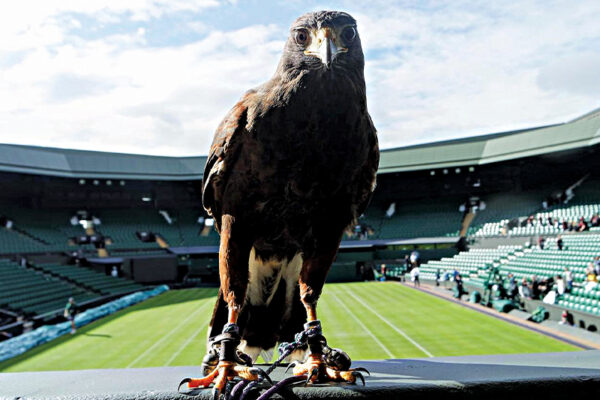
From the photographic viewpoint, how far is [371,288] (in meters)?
22.3

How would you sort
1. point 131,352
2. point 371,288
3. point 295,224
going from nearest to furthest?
point 295,224 < point 131,352 < point 371,288

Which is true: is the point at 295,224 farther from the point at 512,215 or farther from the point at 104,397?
the point at 512,215

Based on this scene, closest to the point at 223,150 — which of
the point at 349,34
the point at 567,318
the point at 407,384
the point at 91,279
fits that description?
the point at 349,34

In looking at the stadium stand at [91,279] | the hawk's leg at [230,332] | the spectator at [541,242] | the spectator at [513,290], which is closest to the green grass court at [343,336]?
the spectator at [513,290]

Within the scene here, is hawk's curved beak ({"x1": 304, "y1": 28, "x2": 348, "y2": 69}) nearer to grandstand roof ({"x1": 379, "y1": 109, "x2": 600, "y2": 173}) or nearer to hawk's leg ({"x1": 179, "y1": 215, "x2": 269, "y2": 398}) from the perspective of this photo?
hawk's leg ({"x1": 179, "y1": 215, "x2": 269, "y2": 398})

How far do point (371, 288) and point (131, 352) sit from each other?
46.2 feet

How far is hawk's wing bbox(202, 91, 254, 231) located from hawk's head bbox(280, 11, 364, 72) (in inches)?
13.5

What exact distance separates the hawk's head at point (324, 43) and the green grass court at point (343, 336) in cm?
835

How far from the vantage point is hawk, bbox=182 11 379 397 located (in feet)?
6.59

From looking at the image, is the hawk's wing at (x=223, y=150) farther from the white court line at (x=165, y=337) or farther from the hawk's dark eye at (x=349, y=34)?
the white court line at (x=165, y=337)

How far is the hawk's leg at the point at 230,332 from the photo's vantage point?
179 centimetres

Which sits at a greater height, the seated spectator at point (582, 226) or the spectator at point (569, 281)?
the seated spectator at point (582, 226)

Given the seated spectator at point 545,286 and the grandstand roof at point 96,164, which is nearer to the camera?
the seated spectator at point 545,286

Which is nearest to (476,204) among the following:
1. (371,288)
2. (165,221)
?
(371,288)
